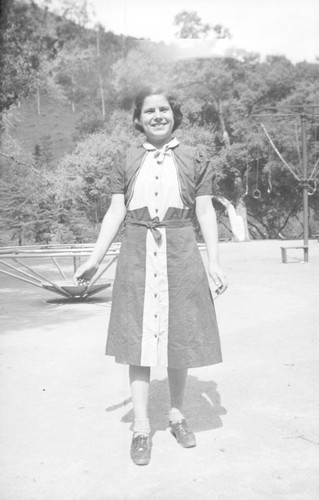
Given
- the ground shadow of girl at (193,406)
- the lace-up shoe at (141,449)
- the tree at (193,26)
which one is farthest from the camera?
the tree at (193,26)

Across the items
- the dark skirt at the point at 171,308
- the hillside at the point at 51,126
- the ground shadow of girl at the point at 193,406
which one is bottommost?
the ground shadow of girl at the point at 193,406

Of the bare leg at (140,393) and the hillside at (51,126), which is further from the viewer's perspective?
the hillside at (51,126)

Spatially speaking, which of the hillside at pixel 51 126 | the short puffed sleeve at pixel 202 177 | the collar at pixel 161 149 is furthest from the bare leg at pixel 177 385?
the hillside at pixel 51 126

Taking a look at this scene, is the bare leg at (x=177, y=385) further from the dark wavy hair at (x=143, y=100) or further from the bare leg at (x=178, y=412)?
the dark wavy hair at (x=143, y=100)

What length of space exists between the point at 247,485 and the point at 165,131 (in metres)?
1.42

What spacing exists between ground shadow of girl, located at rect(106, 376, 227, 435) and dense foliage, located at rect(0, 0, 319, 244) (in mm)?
11482

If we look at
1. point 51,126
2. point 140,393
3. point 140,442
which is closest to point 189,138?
point 51,126

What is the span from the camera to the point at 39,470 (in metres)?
2.38

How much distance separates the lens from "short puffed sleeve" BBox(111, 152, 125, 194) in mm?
2758

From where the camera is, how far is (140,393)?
2672 mm

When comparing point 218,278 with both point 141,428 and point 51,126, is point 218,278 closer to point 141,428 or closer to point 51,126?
point 141,428

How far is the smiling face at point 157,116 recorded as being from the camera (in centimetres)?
269

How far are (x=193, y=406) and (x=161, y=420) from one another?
0.26 m

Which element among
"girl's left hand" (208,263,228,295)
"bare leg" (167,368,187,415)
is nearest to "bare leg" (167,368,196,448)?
"bare leg" (167,368,187,415)
